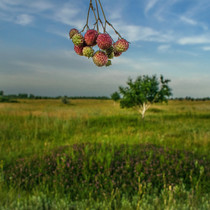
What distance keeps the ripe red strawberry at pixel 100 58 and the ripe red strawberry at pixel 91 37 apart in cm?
5

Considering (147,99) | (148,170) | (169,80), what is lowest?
(148,170)

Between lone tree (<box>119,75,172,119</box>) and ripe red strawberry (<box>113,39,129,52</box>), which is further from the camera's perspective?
lone tree (<box>119,75,172,119</box>)

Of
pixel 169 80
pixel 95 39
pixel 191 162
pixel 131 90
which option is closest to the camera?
pixel 95 39

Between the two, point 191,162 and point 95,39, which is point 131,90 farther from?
point 95,39

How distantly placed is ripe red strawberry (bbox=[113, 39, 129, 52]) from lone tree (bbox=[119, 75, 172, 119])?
16774 millimetres

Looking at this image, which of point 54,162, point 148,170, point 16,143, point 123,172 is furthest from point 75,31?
point 16,143

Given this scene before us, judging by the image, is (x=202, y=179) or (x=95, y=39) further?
(x=202, y=179)

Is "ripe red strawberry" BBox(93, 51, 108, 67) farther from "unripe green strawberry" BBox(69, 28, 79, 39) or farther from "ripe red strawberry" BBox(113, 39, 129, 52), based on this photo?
"unripe green strawberry" BBox(69, 28, 79, 39)

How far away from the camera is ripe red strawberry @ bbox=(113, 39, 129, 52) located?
0.90m

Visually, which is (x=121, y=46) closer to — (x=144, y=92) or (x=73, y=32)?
(x=73, y=32)

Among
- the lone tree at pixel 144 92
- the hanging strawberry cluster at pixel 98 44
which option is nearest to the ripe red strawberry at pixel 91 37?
the hanging strawberry cluster at pixel 98 44

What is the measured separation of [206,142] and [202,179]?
4537mm

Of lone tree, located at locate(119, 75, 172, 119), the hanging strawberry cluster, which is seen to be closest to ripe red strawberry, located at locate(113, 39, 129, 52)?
the hanging strawberry cluster

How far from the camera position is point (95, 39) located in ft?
2.89
